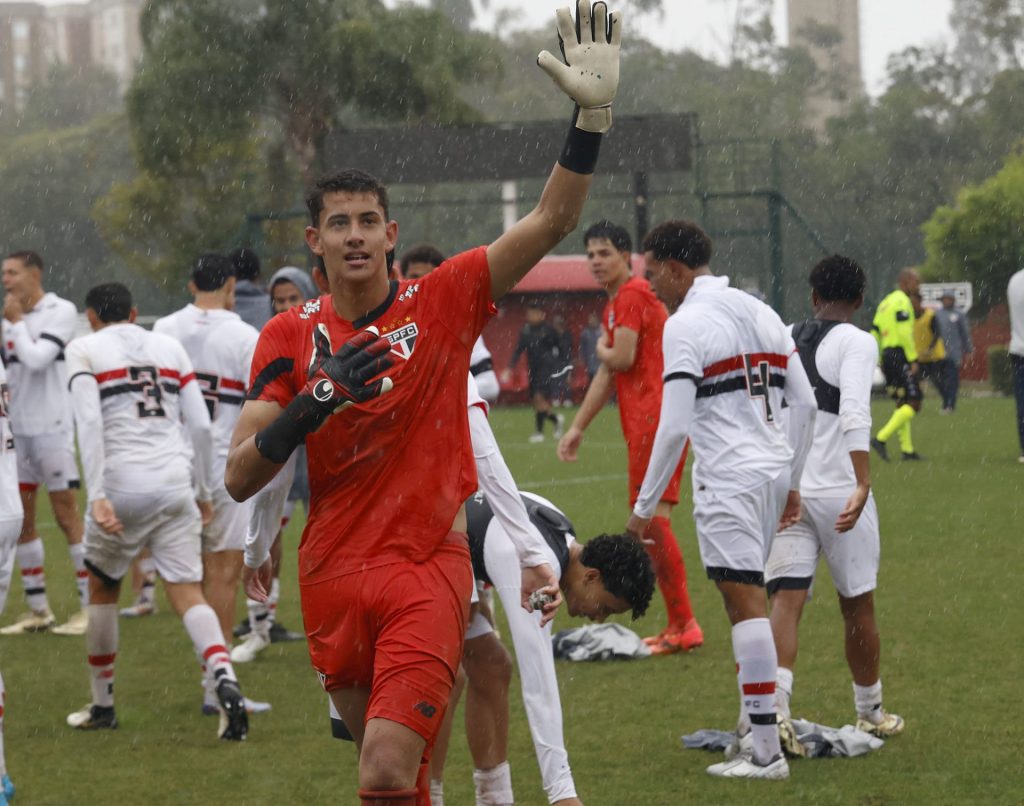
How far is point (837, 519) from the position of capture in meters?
7.08

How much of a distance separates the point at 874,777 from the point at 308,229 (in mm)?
3406

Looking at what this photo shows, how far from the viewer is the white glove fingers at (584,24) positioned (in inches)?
157

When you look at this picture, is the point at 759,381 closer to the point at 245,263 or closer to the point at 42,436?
the point at 245,263

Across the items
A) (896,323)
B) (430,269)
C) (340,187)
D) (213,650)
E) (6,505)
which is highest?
(340,187)

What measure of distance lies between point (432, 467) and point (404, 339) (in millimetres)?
368

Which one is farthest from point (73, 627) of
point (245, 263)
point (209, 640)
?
point (209, 640)

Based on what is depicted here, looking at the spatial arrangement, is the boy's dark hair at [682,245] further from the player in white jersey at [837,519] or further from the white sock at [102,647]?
the white sock at [102,647]

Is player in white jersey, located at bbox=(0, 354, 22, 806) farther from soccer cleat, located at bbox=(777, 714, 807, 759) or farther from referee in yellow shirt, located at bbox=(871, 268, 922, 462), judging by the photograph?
referee in yellow shirt, located at bbox=(871, 268, 922, 462)

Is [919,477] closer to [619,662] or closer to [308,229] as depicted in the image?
[619,662]

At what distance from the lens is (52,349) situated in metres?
10.2

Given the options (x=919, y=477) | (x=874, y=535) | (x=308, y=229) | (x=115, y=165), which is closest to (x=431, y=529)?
(x=308, y=229)

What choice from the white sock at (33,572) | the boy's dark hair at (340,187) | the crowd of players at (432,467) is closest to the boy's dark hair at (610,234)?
the crowd of players at (432,467)

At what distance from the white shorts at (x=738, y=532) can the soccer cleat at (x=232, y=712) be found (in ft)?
7.68

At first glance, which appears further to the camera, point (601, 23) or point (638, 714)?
point (638, 714)
